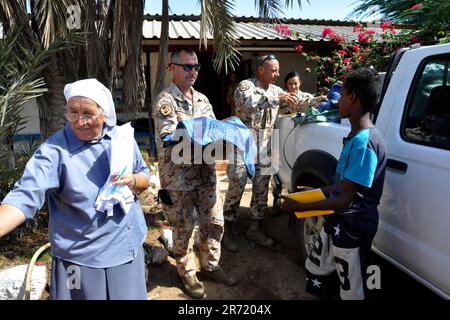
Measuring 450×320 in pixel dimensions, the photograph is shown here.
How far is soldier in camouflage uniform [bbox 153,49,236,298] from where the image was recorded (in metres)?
2.57

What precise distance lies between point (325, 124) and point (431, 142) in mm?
988

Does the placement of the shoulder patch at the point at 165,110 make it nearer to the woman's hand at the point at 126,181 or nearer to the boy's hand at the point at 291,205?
the woman's hand at the point at 126,181

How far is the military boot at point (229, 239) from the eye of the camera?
3.60m

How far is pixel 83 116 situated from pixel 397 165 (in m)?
1.77

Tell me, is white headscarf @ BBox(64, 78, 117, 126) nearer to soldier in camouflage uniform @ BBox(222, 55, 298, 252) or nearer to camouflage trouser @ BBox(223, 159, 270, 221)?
soldier in camouflage uniform @ BBox(222, 55, 298, 252)

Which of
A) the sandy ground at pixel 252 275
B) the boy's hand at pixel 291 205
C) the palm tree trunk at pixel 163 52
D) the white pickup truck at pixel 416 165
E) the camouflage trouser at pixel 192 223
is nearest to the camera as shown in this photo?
the white pickup truck at pixel 416 165

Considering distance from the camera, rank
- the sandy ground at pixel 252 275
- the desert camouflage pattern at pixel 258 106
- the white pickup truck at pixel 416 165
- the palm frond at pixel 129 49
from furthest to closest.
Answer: the palm frond at pixel 129 49, the desert camouflage pattern at pixel 258 106, the sandy ground at pixel 252 275, the white pickup truck at pixel 416 165

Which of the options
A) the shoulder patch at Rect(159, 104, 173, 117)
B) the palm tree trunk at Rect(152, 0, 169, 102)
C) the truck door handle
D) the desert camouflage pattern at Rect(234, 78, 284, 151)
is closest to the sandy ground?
the desert camouflage pattern at Rect(234, 78, 284, 151)

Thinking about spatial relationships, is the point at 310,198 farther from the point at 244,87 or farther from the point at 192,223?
the point at 244,87

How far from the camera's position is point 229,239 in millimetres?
3693

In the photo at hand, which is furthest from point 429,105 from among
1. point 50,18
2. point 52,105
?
point 52,105

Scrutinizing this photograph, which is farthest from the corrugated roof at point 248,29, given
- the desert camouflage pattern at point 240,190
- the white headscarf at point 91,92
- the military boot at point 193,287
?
the white headscarf at point 91,92
